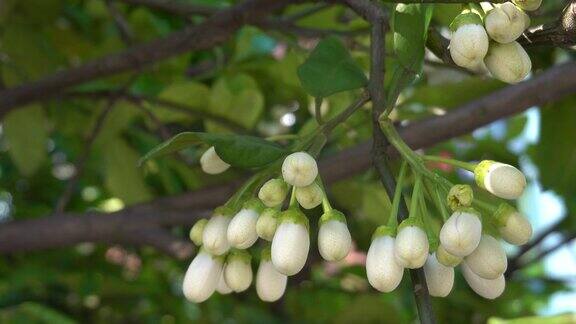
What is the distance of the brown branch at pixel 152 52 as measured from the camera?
112cm

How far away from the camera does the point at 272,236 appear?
0.72 meters

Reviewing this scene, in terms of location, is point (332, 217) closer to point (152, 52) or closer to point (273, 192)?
point (273, 192)

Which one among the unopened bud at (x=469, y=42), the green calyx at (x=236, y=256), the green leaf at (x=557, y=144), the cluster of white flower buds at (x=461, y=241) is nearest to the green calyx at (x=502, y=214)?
the cluster of white flower buds at (x=461, y=241)

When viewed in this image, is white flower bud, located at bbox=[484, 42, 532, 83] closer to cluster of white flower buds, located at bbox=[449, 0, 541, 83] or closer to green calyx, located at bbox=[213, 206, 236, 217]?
cluster of white flower buds, located at bbox=[449, 0, 541, 83]

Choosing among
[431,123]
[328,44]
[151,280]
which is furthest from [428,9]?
[151,280]

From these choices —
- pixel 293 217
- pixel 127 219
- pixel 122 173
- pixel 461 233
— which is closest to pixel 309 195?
pixel 293 217

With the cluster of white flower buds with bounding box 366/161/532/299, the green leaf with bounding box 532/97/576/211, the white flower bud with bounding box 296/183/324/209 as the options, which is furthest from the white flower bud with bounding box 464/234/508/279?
the green leaf with bounding box 532/97/576/211

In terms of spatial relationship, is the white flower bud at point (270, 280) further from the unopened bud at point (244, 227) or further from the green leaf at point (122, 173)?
the green leaf at point (122, 173)

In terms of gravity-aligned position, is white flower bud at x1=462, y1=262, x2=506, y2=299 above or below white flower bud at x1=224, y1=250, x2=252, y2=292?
above

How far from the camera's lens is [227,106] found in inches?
55.4

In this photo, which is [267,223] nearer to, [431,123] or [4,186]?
[431,123]

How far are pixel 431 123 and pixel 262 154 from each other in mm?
514

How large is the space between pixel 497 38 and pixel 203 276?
29 cm

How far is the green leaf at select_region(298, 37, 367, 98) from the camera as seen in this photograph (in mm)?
761
